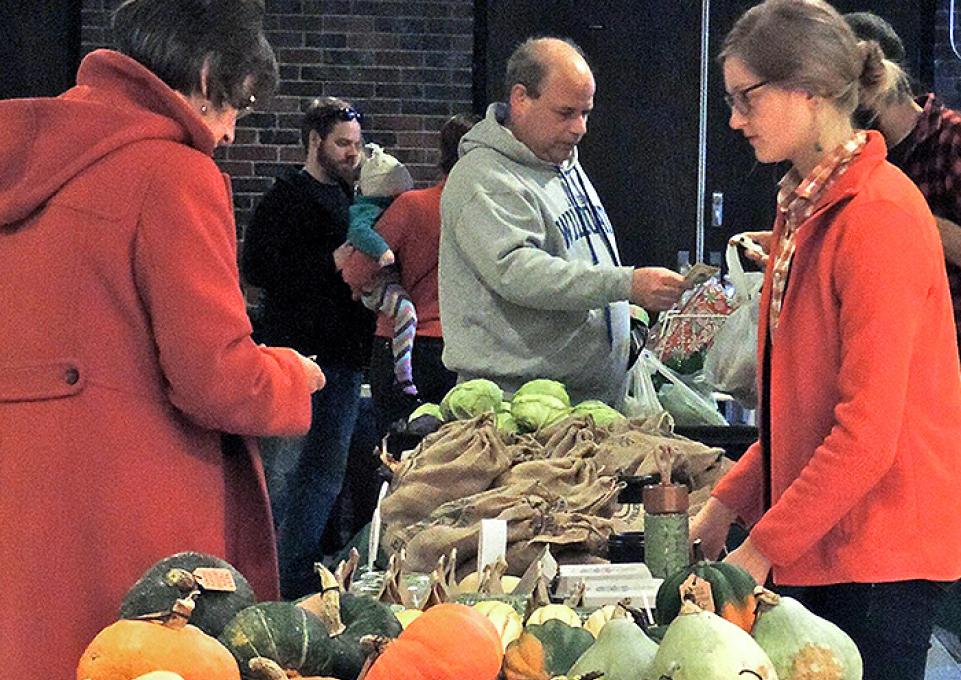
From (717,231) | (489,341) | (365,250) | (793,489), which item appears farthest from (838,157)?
(717,231)

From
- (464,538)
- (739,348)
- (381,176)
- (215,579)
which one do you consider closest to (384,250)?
(381,176)

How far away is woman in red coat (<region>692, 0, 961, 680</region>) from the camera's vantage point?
2240 mm

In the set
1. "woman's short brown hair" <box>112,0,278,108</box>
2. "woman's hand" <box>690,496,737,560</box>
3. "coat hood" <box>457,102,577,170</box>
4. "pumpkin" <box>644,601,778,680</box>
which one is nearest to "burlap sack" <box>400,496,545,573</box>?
"woman's hand" <box>690,496,737,560</box>

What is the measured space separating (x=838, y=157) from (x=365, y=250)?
3420mm

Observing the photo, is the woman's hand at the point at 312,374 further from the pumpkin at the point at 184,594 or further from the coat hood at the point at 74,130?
the pumpkin at the point at 184,594

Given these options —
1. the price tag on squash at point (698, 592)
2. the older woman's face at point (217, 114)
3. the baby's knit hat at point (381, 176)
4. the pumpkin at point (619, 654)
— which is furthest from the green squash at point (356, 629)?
the baby's knit hat at point (381, 176)

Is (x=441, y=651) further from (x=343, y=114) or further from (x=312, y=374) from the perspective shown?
(x=343, y=114)

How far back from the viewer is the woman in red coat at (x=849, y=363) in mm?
2240

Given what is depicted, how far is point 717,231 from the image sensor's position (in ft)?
26.3

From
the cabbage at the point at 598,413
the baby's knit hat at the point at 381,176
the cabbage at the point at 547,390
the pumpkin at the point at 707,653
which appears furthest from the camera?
the baby's knit hat at the point at 381,176

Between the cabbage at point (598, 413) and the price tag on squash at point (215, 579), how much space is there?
1580 mm

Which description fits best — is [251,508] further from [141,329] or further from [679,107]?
[679,107]

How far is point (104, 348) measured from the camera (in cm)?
237

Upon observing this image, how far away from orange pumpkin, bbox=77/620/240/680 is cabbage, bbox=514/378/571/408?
73.5 inches
